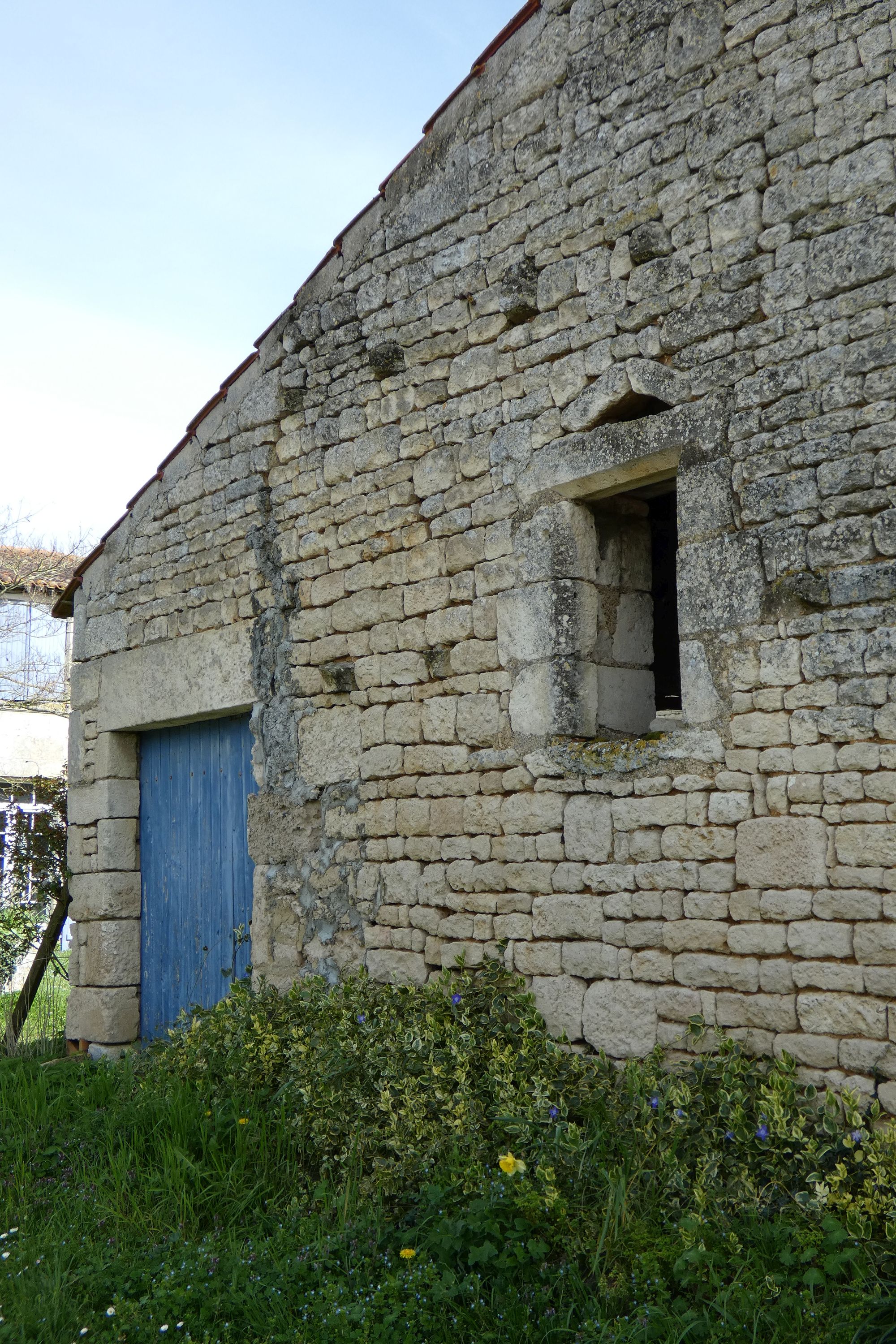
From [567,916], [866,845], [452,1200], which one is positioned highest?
[866,845]

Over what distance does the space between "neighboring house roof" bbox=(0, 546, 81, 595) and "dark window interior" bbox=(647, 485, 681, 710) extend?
824 cm

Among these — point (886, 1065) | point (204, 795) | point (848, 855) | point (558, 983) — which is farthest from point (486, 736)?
point (204, 795)

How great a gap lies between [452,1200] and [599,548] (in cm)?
233

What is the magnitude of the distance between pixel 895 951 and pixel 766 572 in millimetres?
1185

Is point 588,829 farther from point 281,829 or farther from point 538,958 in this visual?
point 281,829

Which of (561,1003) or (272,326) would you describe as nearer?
(561,1003)

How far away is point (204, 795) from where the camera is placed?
6012 mm

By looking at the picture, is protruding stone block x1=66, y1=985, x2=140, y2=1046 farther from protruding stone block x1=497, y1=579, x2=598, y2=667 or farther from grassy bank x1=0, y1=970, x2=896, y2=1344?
protruding stone block x1=497, y1=579, x2=598, y2=667

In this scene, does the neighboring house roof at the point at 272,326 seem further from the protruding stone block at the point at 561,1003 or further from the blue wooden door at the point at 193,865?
the protruding stone block at the point at 561,1003

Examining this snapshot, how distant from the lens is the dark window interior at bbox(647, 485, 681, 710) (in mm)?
5098

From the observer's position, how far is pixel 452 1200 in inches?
135

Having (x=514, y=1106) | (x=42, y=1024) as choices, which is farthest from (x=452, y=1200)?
(x=42, y=1024)

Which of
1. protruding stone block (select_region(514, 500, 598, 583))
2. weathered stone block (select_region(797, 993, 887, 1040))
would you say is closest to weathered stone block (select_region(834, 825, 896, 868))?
weathered stone block (select_region(797, 993, 887, 1040))

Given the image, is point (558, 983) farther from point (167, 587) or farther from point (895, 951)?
Result: point (167, 587)
